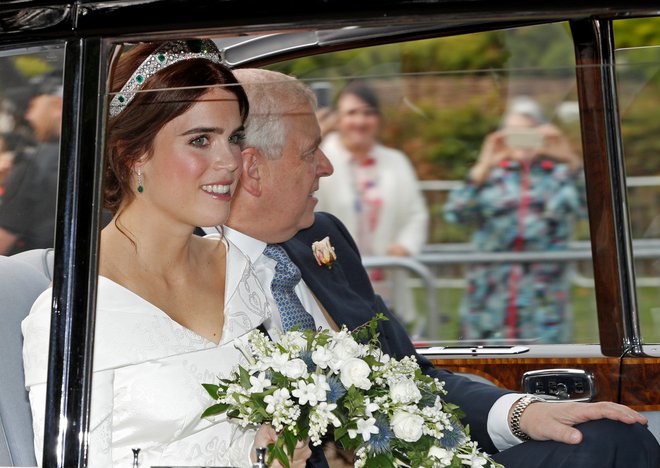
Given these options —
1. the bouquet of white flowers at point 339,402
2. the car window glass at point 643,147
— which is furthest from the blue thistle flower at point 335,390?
the car window glass at point 643,147

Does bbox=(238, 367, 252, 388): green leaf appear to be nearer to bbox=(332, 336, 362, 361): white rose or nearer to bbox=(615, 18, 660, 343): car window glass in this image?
bbox=(332, 336, 362, 361): white rose

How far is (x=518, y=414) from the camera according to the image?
229 centimetres

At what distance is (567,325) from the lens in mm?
2238

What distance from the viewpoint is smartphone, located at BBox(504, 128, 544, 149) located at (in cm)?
167

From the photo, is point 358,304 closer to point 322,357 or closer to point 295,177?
point 295,177

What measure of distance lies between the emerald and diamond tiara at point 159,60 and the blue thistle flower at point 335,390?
0.64 meters

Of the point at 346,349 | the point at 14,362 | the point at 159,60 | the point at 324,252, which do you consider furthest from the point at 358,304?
the point at 159,60

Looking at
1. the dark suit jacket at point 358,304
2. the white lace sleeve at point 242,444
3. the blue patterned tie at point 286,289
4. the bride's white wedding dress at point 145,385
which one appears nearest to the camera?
the bride's white wedding dress at point 145,385

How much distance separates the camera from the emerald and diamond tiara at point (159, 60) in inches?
60.5

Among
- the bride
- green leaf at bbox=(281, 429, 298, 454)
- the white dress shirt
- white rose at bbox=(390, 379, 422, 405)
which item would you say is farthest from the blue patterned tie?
green leaf at bbox=(281, 429, 298, 454)

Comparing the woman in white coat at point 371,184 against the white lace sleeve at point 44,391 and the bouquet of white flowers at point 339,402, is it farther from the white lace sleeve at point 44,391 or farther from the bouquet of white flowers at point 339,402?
the white lace sleeve at point 44,391

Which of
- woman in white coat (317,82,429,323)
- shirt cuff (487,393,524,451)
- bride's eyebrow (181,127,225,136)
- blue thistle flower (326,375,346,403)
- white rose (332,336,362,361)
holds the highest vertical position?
bride's eyebrow (181,127,225,136)

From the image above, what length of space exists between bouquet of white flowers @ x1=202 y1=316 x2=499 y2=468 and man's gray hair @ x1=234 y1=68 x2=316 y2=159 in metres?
0.41

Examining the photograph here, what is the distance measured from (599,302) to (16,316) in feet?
4.04
